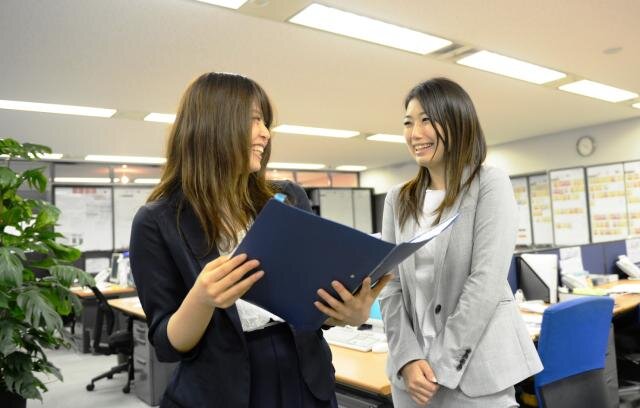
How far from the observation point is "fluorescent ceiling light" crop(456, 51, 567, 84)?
4.13 meters

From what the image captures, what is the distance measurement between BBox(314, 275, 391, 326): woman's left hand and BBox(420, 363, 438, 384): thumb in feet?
1.58

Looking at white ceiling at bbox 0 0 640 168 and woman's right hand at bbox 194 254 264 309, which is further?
white ceiling at bbox 0 0 640 168

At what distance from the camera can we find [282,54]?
379cm

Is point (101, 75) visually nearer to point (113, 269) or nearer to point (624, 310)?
point (113, 269)

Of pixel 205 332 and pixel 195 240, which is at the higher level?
pixel 195 240

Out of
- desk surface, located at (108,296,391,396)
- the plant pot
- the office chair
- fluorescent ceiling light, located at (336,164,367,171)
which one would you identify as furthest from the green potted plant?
fluorescent ceiling light, located at (336,164,367,171)

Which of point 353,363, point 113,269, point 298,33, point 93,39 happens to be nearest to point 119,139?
point 113,269

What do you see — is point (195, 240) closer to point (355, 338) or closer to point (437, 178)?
point (437, 178)

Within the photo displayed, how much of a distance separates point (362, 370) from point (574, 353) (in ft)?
2.87

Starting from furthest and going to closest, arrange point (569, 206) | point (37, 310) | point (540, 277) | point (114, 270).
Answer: point (569, 206) < point (114, 270) < point (540, 277) < point (37, 310)

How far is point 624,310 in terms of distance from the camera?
3.29 meters

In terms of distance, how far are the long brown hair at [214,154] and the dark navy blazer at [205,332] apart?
4 cm

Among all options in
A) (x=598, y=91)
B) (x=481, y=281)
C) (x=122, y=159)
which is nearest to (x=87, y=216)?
(x=122, y=159)

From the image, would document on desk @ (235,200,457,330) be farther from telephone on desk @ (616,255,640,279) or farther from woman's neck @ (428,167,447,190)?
telephone on desk @ (616,255,640,279)
